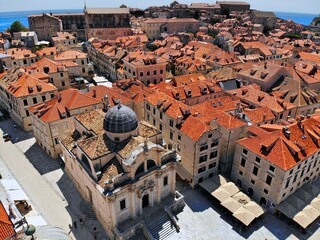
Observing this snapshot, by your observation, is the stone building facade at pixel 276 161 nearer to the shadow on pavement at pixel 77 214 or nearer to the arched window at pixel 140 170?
the arched window at pixel 140 170

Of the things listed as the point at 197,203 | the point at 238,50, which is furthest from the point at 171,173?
the point at 238,50

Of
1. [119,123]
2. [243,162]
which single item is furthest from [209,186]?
[119,123]

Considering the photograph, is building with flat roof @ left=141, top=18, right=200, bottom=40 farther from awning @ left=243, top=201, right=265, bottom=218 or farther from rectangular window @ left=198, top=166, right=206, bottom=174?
awning @ left=243, top=201, right=265, bottom=218

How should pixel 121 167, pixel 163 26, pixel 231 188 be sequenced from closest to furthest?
pixel 121 167
pixel 231 188
pixel 163 26

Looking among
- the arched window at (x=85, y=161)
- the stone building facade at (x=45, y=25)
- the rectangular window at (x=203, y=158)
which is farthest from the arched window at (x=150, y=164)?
the stone building facade at (x=45, y=25)

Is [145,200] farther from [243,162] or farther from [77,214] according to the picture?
[243,162]

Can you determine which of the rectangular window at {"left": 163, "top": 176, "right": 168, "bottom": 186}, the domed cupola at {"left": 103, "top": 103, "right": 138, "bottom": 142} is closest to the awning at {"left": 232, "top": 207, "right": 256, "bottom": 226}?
the rectangular window at {"left": 163, "top": 176, "right": 168, "bottom": 186}

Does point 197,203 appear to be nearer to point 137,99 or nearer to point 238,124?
point 238,124
